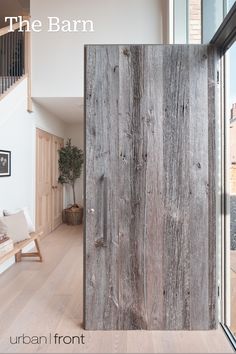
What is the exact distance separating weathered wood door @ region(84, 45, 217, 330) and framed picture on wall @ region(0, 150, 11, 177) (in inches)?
79.3

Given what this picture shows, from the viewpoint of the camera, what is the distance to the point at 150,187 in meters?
2.31

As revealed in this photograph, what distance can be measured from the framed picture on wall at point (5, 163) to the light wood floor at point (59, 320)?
126cm

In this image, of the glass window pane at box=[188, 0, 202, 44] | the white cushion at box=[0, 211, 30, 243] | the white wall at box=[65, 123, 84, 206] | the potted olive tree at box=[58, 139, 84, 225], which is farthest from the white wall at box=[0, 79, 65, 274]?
the glass window pane at box=[188, 0, 202, 44]

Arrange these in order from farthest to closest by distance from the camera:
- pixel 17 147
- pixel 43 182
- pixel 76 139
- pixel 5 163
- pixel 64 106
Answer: pixel 76 139 → pixel 43 182 → pixel 64 106 → pixel 17 147 → pixel 5 163

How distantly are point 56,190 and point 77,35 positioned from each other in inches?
125

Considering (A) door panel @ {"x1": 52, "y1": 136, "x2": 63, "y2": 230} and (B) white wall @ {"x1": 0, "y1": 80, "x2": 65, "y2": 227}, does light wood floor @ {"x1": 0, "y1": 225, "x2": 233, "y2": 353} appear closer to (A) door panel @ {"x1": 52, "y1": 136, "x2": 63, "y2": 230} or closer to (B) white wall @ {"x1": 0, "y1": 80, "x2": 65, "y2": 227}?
(B) white wall @ {"x1": 0, "y1": 80, "x2": 65, "y2": 227}

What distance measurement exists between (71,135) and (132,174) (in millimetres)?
5323

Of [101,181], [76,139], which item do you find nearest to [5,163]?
[101,181]

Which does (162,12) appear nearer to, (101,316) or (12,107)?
(12,107)

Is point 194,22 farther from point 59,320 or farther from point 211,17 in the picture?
point 59,320

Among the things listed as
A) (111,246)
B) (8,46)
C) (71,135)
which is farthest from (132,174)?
(71,135)

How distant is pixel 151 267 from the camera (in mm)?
2311

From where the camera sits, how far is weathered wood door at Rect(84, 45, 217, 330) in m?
2.29

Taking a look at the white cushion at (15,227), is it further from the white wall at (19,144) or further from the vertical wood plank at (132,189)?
the vertical wood plank at (132,189)
